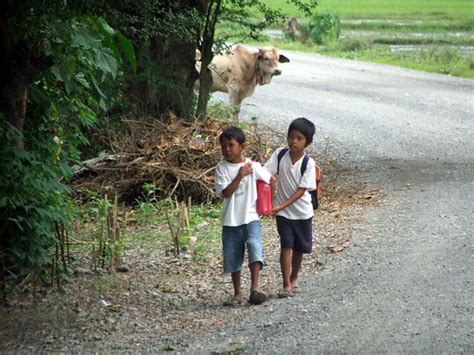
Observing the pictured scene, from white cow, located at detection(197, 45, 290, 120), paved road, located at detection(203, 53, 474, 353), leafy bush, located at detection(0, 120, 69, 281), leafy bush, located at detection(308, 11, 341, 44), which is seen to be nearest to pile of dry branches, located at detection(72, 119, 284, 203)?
paved road, located at detection(203, 53, 474, 353)

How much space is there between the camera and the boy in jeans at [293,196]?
762 centimetres

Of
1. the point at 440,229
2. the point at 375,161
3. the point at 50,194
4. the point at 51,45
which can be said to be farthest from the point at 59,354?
the point at 375,161

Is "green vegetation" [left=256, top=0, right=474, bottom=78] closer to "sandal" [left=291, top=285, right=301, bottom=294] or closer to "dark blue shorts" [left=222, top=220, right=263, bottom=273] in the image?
"sandal" [left=291, top=285, right=301, bottom=294]

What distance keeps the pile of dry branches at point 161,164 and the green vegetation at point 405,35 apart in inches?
287

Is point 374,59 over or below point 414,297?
below

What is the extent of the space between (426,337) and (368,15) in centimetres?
3878

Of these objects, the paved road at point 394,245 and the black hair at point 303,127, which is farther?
the black hair at point 303,127

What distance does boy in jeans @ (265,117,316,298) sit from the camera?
7617 mm

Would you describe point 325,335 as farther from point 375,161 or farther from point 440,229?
point 375,161

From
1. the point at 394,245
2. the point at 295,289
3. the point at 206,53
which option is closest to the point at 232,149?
the point at 295,289

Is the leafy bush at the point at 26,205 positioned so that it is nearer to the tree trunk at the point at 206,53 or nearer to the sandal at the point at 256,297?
the sandal at the point at 256,297

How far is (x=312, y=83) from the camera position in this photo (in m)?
22.8

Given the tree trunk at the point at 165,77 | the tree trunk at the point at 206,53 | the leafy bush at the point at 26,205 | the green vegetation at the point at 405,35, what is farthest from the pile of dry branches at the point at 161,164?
the green vegetation at the point at 405,35

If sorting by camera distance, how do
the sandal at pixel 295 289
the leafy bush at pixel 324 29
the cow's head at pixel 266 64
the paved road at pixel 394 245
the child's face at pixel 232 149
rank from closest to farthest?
the paved road at pixel 394 245 < the child's face at pixel 232 149 < the sandal at pixel 295 289 < the cow's head at pixel 266 64 < the leafy bush at pixel 324 29
